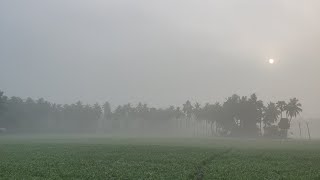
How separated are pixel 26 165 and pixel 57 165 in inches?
163

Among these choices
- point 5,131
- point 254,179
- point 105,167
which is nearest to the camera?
point 254,179

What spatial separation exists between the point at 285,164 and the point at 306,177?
12.8m

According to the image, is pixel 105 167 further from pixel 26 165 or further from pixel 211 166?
pixel 211 166

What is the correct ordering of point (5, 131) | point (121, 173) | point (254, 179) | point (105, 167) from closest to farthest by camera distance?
point (254, 179) < point (121, 173) < point (105, 167) < point (5, 131)

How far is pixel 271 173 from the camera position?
45.8 metres

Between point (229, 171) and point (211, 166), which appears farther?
point (211, 166)

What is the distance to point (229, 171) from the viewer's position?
47.7m

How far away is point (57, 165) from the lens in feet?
170

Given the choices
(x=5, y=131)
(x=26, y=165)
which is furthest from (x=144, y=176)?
(x=5, y=131)

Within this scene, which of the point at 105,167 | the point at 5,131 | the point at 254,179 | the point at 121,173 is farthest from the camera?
the point at 5,131

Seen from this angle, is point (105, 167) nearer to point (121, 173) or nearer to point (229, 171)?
point (121, 173)

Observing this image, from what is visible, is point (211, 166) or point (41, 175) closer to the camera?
point (41, 175)

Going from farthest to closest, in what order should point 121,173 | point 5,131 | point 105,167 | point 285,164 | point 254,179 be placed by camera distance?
point 5,131
point 285,164
point 105,167
point 121,173
point 254,179

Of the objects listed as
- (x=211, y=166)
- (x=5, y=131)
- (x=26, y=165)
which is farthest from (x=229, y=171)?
(x=5, y=131)
